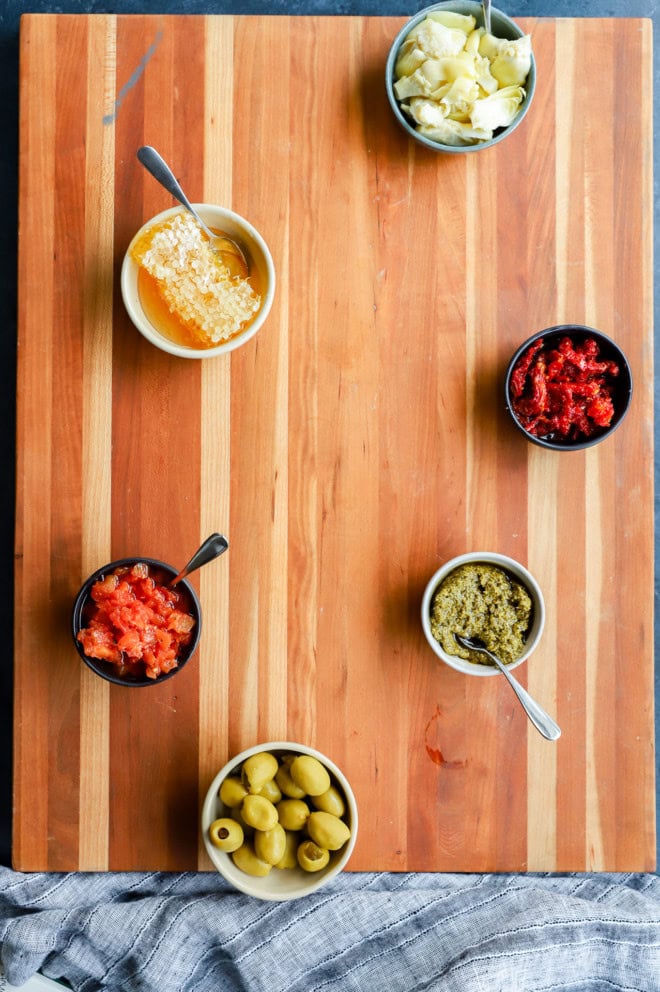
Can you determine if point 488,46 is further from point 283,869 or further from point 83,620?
point 283,869

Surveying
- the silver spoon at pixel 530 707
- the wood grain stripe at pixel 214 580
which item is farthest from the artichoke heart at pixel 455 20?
the silver spoon at pixel 530 707

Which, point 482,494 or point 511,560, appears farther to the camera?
point 482,494

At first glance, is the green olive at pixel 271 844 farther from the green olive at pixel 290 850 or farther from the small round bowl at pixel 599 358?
the small round bowl at pixel 599 358

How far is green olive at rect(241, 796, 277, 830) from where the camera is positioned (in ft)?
4.83

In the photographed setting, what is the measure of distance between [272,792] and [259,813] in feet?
0.18

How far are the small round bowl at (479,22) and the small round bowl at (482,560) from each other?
2.42 ft

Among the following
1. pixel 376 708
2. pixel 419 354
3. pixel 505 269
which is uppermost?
pixel 505 269

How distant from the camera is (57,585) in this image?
1.63 meters

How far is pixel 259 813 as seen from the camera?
148 cm

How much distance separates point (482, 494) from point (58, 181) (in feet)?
3.31

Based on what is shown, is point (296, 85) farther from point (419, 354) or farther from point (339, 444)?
point (339, 444)

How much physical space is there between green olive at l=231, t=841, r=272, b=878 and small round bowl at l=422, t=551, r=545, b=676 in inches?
19.1

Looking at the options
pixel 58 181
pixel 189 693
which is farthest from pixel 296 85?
pixel 189 693

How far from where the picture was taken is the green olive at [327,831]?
1494mm
